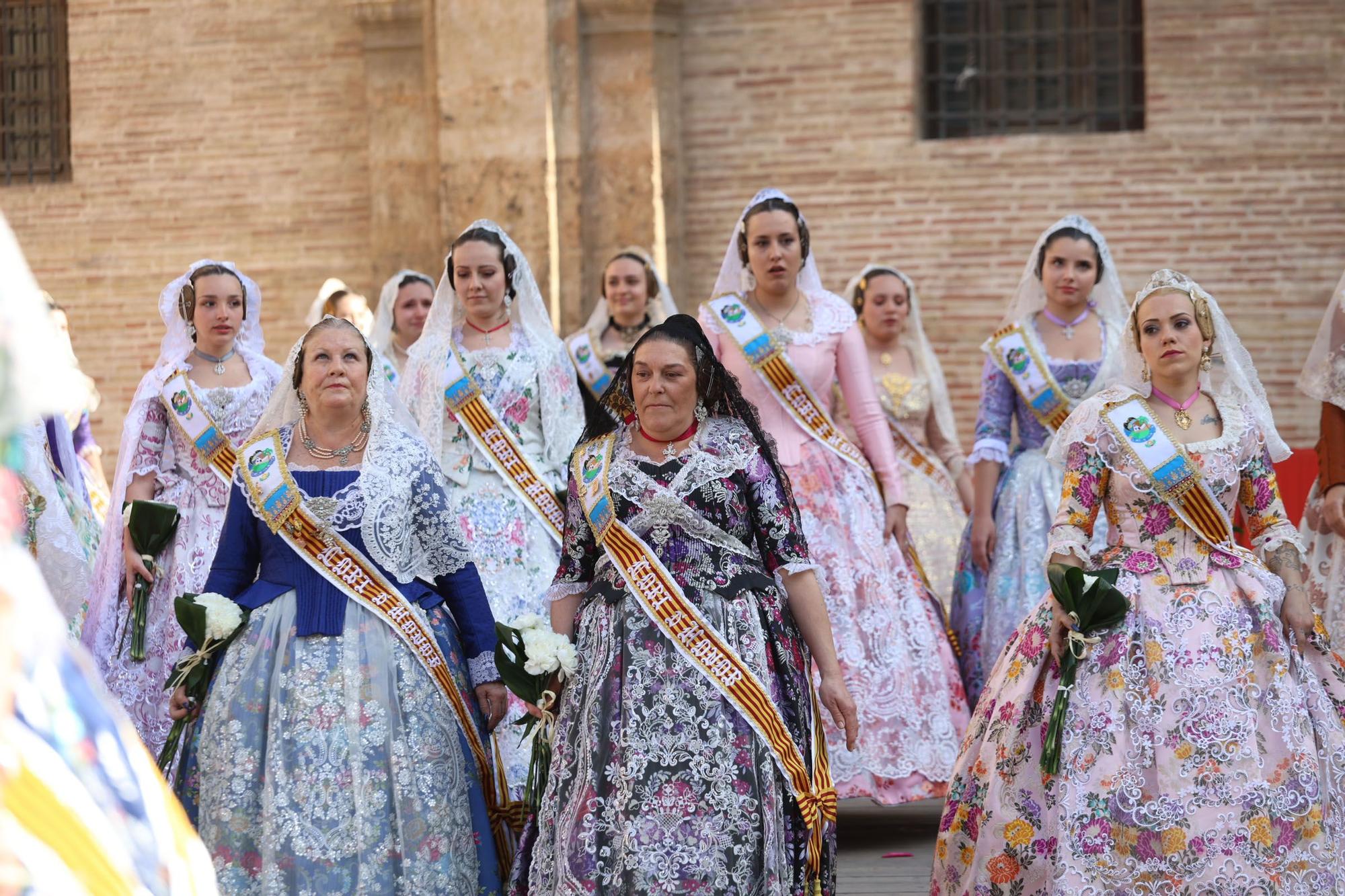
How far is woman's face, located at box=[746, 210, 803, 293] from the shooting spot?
6711mm

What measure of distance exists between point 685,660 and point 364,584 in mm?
885

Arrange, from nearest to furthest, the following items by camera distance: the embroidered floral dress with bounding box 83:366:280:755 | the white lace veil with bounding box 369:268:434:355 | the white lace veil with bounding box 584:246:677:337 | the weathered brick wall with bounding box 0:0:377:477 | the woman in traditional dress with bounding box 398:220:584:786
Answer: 1. the embroidered floral dress with bounding box 83:366:280:755
2. the woman in traditional dress with bounding box 398:220:584:786
3. the white lace veil with bounding box 369:268:434:355
4. the white lace veil with bounding box 584:246:677:337
5. the weathered brick wall with bounding box 0:0:377:477

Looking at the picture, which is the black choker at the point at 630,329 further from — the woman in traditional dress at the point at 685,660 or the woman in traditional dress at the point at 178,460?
the woman in traditional dress at the point at 685,660

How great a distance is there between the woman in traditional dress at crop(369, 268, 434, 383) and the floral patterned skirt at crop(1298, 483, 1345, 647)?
3.72 metres

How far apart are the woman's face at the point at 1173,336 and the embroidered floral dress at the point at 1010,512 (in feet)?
6.15

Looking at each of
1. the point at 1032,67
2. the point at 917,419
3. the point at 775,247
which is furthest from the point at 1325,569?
the point at 1032,67

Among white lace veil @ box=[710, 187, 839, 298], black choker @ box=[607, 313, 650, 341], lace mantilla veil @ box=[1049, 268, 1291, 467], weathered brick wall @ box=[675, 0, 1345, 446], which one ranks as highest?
weathered brick wall @ box=[675, 0, 1345, 446]

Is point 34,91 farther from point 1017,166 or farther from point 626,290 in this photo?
point 1017,166


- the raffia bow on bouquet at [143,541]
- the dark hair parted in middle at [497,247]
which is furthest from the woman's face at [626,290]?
the raffia bow on bouquet at [143,541]

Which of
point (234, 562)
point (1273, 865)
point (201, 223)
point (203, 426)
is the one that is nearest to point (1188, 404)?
point (1273, 865)

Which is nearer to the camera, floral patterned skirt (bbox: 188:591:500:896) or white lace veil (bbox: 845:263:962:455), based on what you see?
floral patterned skirt (bbox: 188:591:500:896)

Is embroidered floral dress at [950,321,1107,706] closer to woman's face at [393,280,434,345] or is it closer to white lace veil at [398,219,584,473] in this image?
white lace veil at [398,219,584,473]

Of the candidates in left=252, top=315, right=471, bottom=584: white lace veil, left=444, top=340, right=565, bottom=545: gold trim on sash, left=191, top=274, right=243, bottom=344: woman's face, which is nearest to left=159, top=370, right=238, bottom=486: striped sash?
left=191, top=274, right=243, bottom=344: woman's face

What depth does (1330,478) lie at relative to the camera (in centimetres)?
630
